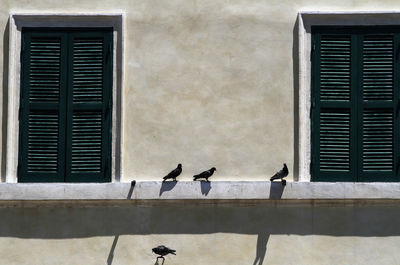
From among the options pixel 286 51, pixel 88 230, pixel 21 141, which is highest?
pixel 286 51

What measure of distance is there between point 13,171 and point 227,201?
288 centimetres

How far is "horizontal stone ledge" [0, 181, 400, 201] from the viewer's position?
16594mm

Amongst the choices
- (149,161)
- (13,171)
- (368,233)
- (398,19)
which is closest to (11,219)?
(13,171)

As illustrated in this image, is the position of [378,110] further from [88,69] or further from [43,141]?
[43,141]

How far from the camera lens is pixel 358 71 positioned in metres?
17.2

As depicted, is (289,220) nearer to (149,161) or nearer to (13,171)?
(149,161)

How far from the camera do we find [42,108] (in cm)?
1727

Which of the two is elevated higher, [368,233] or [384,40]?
[384,40]

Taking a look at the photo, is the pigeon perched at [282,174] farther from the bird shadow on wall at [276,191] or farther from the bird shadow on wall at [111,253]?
the bird shadow on wall at [111,253]

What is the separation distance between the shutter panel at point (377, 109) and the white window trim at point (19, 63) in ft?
10.6

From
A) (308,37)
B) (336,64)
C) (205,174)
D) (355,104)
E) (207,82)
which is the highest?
(308,37)

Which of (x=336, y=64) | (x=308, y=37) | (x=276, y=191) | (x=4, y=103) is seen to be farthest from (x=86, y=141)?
(x=336, y=64)

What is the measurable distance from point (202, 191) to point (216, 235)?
0.60 meters

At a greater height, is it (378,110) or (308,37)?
(308,37)
